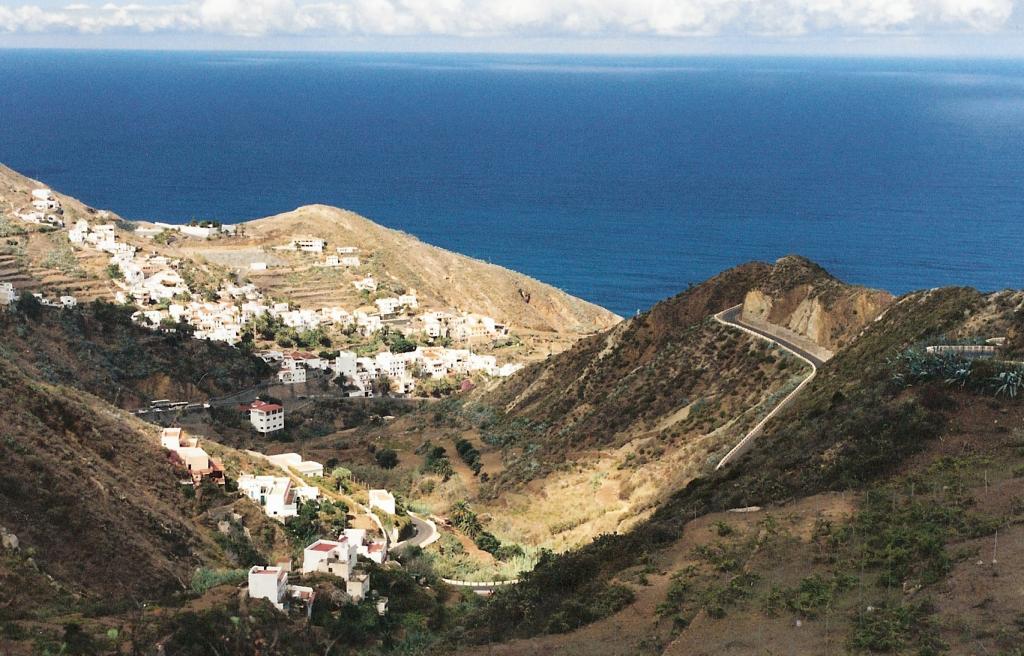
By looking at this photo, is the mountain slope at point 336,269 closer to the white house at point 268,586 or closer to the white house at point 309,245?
the white house at point 309,245

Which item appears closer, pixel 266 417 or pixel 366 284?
pixel 266 417

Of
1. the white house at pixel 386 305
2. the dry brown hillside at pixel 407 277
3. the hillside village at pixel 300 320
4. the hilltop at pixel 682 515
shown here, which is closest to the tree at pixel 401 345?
the hillside village at pixel 300 320

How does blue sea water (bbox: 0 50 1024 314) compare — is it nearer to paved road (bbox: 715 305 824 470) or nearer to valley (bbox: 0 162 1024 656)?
valley (bbox: 0 162 1024 656)

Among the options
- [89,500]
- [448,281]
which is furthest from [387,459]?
[448,281]

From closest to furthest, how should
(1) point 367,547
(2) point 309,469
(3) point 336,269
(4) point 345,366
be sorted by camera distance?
1. (1) point 367,547
2. (2) point 309,469
3. (4) point 345,366
4. (3) point 336,269

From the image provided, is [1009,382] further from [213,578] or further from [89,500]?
[89,500]

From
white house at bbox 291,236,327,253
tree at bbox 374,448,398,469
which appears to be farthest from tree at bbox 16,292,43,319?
white house at bbox 291,236,327,253

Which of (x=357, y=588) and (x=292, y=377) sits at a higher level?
(x=357, y=588)
